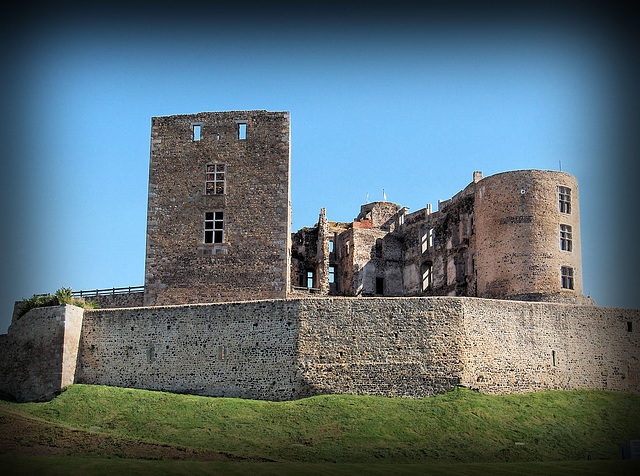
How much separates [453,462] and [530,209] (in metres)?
18.3

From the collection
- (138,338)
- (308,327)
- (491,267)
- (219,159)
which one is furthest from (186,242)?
(491,267)

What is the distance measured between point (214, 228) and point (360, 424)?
1495 centimetres

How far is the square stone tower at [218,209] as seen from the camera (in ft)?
145

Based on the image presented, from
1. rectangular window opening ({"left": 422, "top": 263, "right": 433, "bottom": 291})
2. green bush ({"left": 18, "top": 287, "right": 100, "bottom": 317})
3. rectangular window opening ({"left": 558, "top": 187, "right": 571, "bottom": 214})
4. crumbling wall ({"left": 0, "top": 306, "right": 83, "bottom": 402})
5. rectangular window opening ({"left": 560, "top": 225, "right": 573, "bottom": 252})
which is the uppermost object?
rectangular window opening ({"left": 558, "top": 187, "right": 571, "bottom": 214})

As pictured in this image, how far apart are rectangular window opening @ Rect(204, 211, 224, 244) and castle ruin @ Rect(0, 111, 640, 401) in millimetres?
97

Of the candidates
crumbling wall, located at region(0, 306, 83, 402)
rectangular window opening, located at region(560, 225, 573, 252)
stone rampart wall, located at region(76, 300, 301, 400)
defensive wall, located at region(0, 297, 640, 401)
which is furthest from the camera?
rectangular window opening, located at region(560, 225, 573, 252)

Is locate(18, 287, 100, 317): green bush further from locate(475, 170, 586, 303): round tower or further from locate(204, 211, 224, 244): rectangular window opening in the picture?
locate(475, 170, 586, 303): round tower

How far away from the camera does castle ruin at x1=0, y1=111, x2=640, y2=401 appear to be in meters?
37.0

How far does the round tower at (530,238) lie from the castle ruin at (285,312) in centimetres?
7

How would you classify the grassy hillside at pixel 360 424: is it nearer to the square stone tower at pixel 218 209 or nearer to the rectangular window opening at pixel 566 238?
the square stone tower at pixel 218 209

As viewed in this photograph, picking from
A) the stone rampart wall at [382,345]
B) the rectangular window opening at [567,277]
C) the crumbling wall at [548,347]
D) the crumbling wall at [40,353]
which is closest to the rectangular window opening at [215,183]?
the crumbling wall at [40,353]

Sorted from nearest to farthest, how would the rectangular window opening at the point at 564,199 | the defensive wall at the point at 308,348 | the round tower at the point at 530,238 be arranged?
the defensive wall at the point at 308,348
the round tower at the point at 530,238
the rectangular window opening at the point at 564,199

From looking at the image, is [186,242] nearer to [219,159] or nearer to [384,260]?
[219,159]

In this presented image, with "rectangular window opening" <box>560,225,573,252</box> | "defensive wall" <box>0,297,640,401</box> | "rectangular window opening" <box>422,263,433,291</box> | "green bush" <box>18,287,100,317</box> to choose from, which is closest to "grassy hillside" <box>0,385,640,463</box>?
"defensive wall" <box>0,297,640,401</box>
